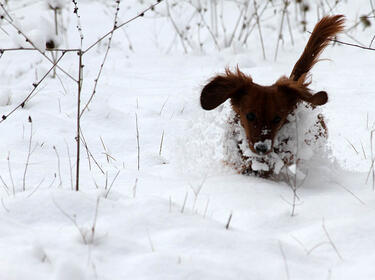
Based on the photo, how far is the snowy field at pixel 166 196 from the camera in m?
1.73

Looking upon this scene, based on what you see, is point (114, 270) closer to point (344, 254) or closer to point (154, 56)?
point (344, 254)

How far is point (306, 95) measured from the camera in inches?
115

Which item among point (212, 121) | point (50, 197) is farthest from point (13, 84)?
point (50, 197)

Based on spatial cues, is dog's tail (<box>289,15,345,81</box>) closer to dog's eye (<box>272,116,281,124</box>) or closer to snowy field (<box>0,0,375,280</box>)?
snowy field (<box>0,0,375,280</box>)

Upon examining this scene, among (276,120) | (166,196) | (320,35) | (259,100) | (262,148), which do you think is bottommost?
(166,196)

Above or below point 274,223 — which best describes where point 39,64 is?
above

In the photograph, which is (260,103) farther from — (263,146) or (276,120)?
(263,146)

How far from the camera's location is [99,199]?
2.20 metres

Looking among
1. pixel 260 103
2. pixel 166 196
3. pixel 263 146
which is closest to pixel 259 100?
pixel 260 103

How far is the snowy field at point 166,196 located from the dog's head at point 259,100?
0.75 feet

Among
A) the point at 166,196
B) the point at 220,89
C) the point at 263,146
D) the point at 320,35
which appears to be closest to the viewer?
the point at 166,196

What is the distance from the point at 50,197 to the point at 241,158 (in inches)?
49.7

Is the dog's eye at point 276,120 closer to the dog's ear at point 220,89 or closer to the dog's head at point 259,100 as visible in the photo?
the dog's head at point 259,100

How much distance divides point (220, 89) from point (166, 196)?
81 cm
